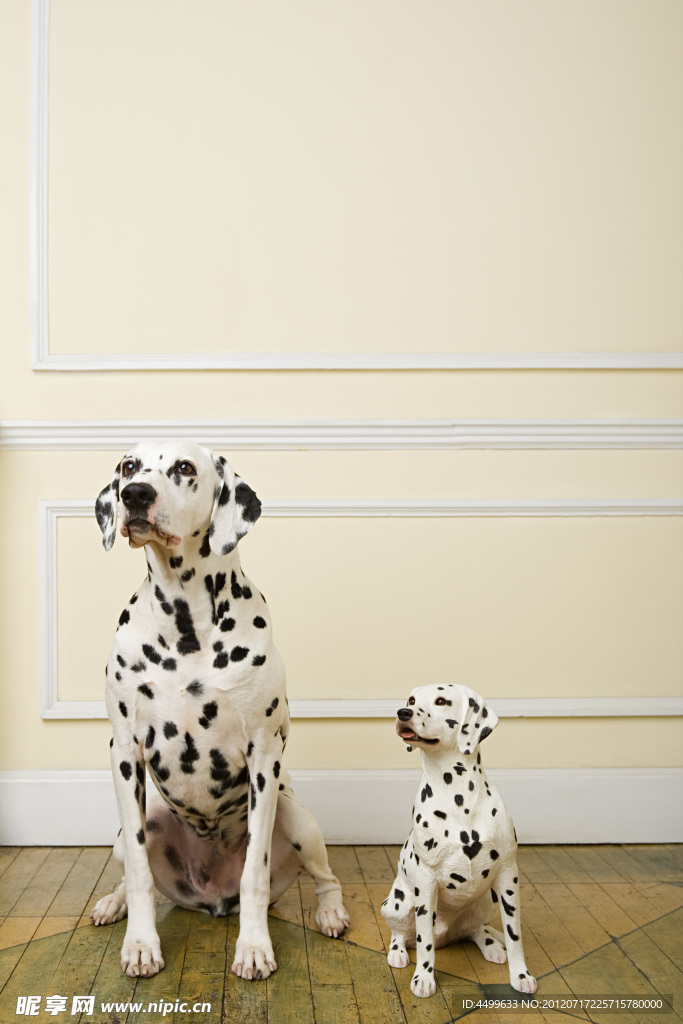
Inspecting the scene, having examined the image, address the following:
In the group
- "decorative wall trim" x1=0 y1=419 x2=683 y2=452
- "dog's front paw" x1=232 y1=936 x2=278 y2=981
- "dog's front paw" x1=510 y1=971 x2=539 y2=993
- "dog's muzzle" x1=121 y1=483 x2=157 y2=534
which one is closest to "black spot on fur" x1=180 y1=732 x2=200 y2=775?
"dog's front paw" x1=232 y1=936 x2=278 y2=981

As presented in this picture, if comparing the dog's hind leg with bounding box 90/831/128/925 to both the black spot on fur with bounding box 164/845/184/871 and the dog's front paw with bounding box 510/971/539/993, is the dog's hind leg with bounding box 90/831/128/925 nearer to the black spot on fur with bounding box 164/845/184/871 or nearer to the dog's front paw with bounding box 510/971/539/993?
the black spot on fur with bounding box 164/845/184/871

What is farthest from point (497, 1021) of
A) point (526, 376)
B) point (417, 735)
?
point (526, 376)

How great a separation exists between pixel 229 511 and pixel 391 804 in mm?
1451

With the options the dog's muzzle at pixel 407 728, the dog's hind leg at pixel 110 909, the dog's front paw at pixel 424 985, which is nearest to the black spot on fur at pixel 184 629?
the dog's muzzle at pixel 407 728

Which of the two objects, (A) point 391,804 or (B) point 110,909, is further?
(A) point 391,804

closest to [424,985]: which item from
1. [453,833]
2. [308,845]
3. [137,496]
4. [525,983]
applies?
[525,983]

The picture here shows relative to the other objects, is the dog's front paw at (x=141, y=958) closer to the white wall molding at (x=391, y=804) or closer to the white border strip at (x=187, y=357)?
the white wall molding at (x=391, y=804)

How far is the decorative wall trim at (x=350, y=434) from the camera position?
3062mm

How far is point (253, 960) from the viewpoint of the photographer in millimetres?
2082

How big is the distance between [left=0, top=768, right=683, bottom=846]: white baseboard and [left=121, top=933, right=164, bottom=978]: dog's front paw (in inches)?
37.4

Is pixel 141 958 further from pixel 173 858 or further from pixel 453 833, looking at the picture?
pixel 453 833

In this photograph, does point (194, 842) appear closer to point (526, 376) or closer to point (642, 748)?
point (642, 748)

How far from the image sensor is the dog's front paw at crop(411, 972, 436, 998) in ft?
6.51

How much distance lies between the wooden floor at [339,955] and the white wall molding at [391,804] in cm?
20
